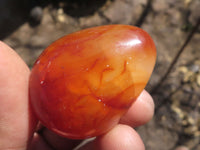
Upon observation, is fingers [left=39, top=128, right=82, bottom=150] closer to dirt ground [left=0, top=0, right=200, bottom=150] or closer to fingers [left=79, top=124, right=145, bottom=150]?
fingers [left=79, top=124, right=145, bottom=150]

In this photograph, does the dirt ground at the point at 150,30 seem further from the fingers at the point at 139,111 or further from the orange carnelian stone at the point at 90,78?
the orange carnelian stone at the point at 90,78

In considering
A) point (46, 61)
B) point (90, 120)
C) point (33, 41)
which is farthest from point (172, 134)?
point (33, 41)

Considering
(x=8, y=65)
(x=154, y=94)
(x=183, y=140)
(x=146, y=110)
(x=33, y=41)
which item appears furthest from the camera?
(x=33, y=41)

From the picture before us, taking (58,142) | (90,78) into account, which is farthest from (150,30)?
(90,78)

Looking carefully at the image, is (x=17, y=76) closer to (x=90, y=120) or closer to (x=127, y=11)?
(x=90, y=120)

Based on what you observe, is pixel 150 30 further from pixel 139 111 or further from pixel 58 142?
pixel 58 142

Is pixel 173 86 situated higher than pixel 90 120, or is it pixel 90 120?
pixel 90 120

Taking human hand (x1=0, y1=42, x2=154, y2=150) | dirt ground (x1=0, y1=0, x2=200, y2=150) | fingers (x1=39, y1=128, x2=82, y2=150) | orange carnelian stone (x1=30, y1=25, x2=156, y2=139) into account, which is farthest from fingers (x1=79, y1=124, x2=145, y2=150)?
dirt ground (x1=0, y1=0, x2=200, y2=150)
